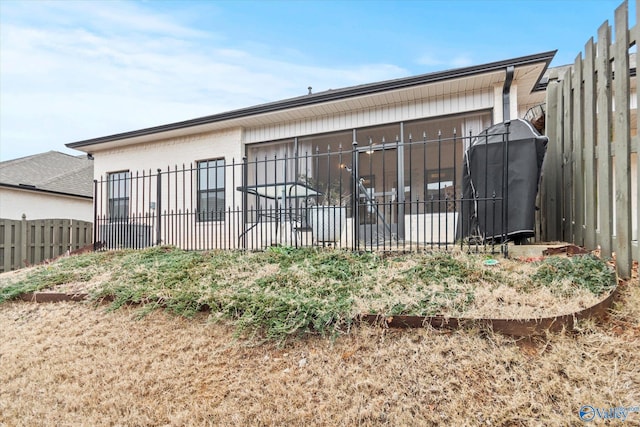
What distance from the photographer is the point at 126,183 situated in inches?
381

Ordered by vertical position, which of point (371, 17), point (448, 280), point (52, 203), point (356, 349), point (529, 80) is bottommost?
point (356, 349)

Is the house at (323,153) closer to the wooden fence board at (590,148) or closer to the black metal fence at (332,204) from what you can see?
the black metal fence at (332,204)

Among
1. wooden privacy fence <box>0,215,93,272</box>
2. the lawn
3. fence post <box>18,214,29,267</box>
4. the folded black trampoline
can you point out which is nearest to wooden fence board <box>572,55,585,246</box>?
the folded black trampoline

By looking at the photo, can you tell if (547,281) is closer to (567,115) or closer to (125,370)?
(567,115)

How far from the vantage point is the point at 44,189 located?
39.9 ft

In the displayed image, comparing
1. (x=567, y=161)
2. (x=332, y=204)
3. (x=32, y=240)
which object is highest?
(x=567, y=161)

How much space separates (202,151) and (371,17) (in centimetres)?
552

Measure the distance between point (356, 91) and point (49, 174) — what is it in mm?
14076

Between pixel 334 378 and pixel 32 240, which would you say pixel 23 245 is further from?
pixel 334 378

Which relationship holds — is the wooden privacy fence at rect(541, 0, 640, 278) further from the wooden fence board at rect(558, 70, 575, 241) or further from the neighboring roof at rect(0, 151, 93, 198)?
the neighboring roof at rect(0, 151, 93, 198)

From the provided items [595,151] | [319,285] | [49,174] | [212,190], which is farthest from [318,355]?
[49,174]

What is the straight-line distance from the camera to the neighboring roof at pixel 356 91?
5.43m

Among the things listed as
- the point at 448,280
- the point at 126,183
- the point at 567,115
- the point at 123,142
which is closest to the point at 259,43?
the point at 123,142

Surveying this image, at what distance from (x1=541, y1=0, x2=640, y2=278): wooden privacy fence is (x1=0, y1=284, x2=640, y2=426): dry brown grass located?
638 millimetres
